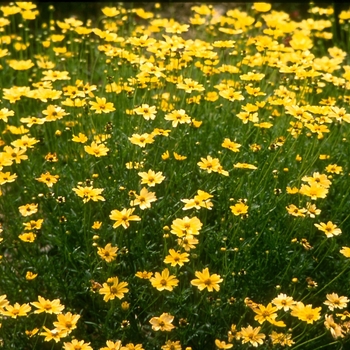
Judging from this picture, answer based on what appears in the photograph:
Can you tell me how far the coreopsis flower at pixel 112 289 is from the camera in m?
2.91

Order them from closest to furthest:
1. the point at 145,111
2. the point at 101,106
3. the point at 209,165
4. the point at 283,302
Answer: the point at 283,302 < the point at 209,165 < the point at 145,111 < the point at 101,106

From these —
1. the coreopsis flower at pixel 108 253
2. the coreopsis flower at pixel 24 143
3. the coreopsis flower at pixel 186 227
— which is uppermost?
the coreopsis flower at pixel 186 227

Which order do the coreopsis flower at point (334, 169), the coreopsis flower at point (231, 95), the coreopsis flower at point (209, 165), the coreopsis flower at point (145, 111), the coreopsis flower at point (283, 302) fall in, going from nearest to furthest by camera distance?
the coreopsis flower at point (283, 302) < the coreopsis flower at point (209, 165) < the coreopsis flower at point (145, 111) < the coreopsis flower at point (334, 169) < the coreopsis flower at point (231, 95)

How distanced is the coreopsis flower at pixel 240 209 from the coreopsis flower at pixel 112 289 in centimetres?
66

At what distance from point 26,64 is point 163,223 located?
70.4 inches

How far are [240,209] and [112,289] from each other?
76 centimetres

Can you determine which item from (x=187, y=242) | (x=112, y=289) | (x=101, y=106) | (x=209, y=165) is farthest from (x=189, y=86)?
(x=112, y=289)

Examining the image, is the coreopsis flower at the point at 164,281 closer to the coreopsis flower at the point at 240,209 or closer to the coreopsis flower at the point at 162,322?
the coreopsis flower at the point at 162,322

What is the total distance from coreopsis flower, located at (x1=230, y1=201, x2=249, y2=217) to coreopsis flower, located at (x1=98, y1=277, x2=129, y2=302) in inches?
25.9

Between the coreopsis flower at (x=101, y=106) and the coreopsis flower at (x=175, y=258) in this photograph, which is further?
the coreopsis flower at (x=101, y=106)

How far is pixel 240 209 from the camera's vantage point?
315 cm

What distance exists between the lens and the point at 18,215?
3818 millimetres

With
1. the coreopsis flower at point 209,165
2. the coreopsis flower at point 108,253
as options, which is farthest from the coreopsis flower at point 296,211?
the coreopsis flower at point 108,253

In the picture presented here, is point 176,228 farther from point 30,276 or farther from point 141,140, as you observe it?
point 30,276
